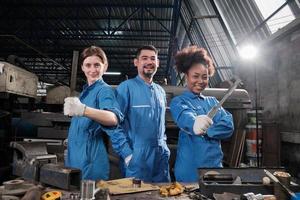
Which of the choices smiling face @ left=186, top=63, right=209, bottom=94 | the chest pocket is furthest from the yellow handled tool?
smiling face @ left=186, top=63, right=209, bottom=94

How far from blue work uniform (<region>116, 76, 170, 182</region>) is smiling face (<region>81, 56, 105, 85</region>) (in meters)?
0.27

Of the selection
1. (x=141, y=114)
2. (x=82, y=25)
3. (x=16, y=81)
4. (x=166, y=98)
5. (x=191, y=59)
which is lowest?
(x=141, y=114)

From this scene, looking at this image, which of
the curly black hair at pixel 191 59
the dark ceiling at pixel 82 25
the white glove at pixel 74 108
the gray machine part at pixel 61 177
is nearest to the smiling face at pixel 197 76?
the curly black hair at pixel 191 59

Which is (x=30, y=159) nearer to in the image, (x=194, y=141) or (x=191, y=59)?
(x=194, y=141)

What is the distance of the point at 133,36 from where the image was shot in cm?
731

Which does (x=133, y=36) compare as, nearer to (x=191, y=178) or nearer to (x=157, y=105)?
(x=157, y=105)

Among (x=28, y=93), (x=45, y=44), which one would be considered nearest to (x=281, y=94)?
(x=28, y=93)

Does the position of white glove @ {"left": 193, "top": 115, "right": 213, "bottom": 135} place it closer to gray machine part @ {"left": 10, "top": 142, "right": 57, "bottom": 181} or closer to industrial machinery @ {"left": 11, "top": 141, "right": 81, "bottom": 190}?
industrial machinery @ {"left": 11, "top": 141, "right": 81, "bottom": 190}

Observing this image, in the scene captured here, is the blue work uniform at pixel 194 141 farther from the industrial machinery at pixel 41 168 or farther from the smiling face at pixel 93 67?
the industrial machinery at pixel 41 168

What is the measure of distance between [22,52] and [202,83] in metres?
8.03

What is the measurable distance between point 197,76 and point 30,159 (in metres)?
1.12

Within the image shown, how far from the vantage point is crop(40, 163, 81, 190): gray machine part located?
4.15 ft

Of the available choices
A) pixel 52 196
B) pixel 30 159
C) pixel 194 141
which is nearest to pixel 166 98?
pixel 194 141

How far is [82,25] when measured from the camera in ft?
22.7
